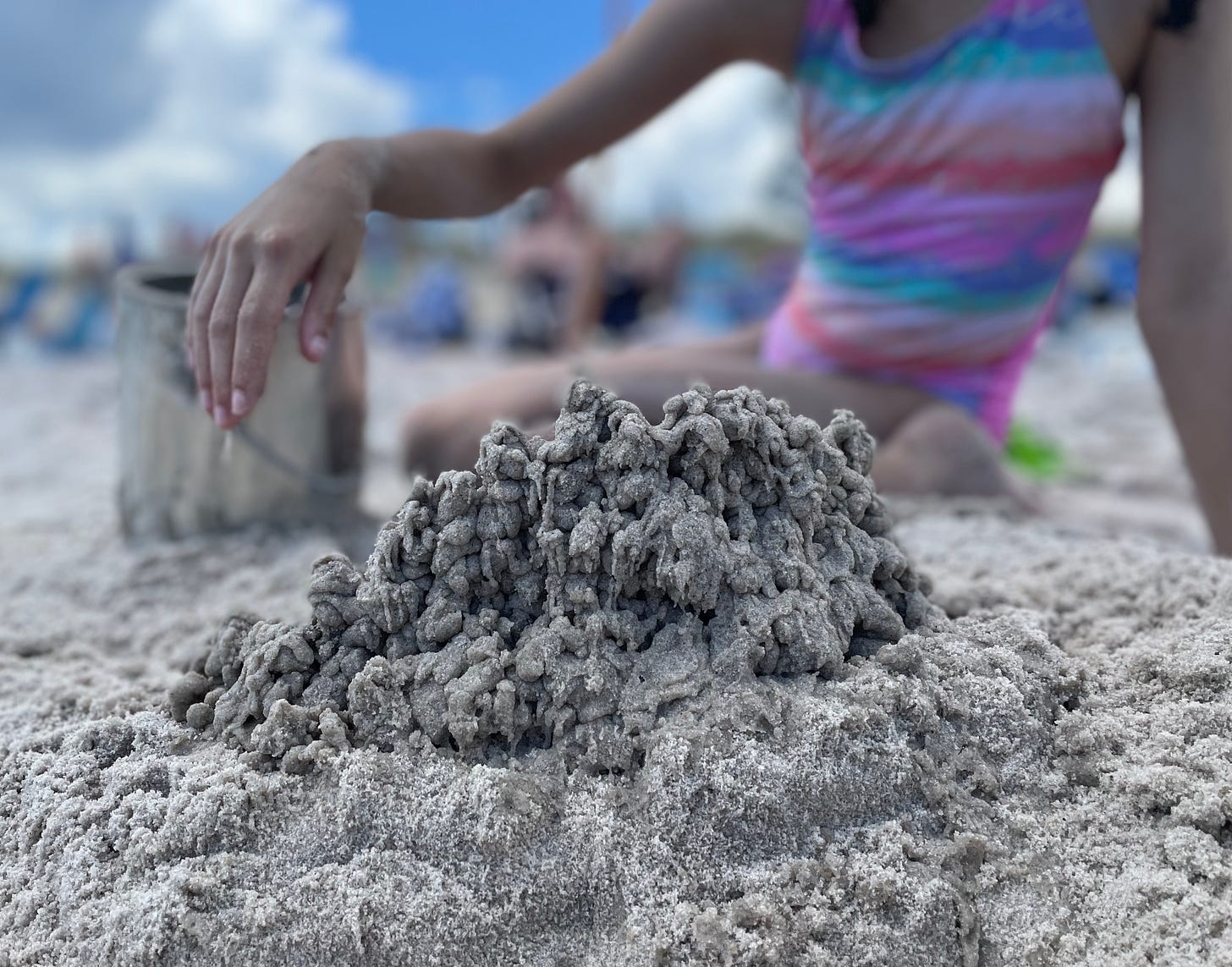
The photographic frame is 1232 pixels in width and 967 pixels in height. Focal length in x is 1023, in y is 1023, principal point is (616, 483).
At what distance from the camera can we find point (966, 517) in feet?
5.49

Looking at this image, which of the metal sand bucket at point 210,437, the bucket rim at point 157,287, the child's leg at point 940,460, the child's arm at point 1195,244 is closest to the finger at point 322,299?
the bucket rim at point 157,287

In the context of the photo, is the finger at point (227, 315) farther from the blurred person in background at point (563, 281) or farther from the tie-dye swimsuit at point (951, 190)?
the blurred person in background at point (563, 281)

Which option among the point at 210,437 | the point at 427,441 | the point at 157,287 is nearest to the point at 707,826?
the point at 210,437

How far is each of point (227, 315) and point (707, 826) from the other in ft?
2.56

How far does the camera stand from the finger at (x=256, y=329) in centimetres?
114

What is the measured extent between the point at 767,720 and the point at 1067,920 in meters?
0.25

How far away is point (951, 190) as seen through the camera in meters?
1.81

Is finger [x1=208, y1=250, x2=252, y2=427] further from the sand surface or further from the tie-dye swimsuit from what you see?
the tie-dye swimsuit

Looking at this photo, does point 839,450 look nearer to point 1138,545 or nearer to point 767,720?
point 767,720

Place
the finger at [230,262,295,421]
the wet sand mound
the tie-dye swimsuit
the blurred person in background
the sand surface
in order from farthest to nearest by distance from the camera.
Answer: the blurred person in background → the tie-dye swimsuit → the finger at [230,262,295,421] → the wet sand mound → the sand surface

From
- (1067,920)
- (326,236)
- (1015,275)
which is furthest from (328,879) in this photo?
(1015,275)

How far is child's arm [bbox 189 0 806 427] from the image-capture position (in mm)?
1156

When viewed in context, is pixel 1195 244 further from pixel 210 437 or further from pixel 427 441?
pixel 210 437

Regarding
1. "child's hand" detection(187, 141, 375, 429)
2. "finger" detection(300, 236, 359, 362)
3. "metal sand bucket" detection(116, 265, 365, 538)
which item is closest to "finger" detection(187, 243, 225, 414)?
"child's hand" detection(187, 141, 375, 429)
